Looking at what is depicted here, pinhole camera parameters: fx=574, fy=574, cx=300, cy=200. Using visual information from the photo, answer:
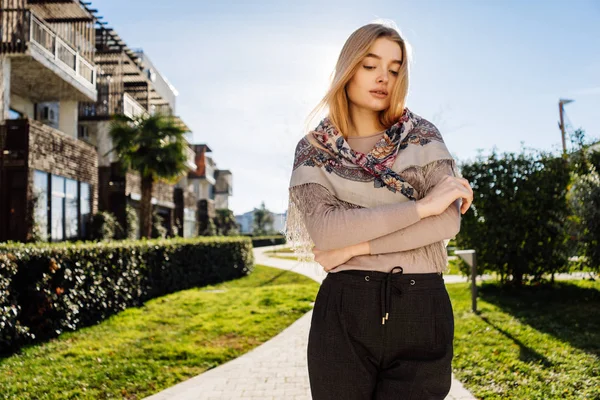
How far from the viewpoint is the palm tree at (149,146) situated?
22547 millimetres

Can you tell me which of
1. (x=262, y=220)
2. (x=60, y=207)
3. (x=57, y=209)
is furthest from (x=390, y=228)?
(x=262, y=220)

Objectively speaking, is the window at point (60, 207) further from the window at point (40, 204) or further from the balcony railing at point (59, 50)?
the balcony railing at point (59, 50)

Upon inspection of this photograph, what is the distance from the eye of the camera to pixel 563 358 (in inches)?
250

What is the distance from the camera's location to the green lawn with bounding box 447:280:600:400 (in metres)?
5.32

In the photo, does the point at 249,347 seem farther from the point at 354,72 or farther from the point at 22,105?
the point at 22,105

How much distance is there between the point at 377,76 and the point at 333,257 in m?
0.72

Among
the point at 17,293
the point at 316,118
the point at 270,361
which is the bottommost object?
the point at 270,361

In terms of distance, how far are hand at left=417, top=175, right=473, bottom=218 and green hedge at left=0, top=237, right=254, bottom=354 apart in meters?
6.43

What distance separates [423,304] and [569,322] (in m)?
7.74

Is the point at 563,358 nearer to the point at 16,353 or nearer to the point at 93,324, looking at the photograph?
the point at 16,353

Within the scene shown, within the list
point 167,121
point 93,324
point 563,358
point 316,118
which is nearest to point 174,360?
point 93,324

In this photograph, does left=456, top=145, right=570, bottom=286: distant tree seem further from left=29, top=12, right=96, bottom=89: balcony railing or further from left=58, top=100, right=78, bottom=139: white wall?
left=58, top=100, right=78, bottom=139: white wall

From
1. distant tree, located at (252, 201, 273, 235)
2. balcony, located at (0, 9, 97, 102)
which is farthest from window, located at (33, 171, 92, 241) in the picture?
distant tree, located at (252, 201, 273, 235)

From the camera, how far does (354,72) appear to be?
7.27ft
